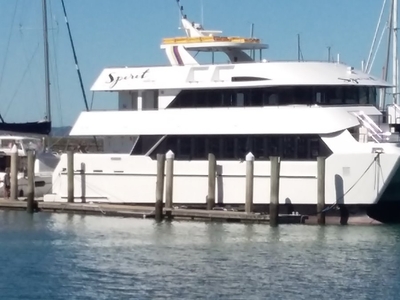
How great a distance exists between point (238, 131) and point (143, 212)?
3.68 metres

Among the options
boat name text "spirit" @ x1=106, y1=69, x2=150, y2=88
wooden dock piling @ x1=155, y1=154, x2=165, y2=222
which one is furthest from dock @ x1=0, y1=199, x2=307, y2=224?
boat name text "spirit" @ x1=106, y1=69, x2=150, y2=88

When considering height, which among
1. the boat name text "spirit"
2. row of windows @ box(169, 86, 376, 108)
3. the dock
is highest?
the boat name text "spirit"

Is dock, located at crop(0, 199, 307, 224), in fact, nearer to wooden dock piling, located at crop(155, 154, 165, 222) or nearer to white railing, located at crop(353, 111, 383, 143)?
wooden dock piling, located at crop(155, 154, 165, 222)

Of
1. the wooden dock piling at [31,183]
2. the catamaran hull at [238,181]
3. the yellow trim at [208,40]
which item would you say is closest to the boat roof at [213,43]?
the yellow trim at [208,40]

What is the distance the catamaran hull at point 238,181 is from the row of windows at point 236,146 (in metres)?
0.43

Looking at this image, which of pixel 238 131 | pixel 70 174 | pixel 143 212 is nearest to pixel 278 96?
pixel 238 131

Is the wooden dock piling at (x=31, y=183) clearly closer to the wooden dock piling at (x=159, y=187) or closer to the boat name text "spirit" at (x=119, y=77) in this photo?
the boat name text "spirit" at (x=119, y=77)

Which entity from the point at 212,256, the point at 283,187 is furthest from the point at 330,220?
the point at 212,256

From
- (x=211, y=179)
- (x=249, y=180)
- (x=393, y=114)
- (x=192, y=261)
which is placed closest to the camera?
(x=192, y=261)

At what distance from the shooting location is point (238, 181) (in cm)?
3384

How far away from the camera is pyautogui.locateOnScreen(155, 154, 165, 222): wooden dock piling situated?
110 ft

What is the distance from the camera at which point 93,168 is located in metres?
36.1

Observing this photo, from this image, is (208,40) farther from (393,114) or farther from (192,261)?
(192,261)

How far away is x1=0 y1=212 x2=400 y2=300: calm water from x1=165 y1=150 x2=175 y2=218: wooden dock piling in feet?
2.51
